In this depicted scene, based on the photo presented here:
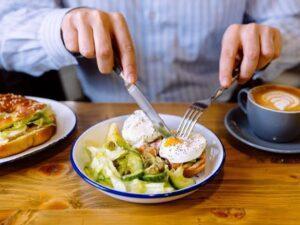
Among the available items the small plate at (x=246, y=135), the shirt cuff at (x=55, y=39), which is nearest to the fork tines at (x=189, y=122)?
the small plate at (x=246, y=135)

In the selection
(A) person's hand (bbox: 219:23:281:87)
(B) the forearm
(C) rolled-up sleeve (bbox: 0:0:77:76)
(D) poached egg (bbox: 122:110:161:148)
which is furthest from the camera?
(B) the forearm

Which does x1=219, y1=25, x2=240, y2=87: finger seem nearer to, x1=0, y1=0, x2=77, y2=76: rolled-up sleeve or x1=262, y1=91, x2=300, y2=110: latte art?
x1=262, y1=91, x2=300, y2=110: latte art

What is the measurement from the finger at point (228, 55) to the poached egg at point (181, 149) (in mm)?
175

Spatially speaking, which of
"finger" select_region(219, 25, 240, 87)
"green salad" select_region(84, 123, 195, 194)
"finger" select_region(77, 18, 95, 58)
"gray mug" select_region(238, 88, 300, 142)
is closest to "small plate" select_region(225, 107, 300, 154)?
"gray mug" select_region(238, 88, 300, 142)

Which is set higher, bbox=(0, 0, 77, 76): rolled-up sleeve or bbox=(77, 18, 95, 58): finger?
bbox=(77, 18, 95, 58): finger

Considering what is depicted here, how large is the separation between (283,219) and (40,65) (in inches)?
30.8

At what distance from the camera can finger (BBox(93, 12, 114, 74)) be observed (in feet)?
2.68

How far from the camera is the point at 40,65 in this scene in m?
1.14

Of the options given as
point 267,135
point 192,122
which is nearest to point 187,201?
point 192,122

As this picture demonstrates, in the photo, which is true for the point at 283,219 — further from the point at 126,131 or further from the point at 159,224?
the point at 126,131

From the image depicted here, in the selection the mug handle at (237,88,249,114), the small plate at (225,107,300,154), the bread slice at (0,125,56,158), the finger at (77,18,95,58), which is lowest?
the small plate at (225,107,300,154)

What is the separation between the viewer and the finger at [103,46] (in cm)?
82

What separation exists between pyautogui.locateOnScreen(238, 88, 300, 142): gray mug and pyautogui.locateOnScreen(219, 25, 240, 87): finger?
8 centimetres

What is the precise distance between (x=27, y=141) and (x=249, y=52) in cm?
51
